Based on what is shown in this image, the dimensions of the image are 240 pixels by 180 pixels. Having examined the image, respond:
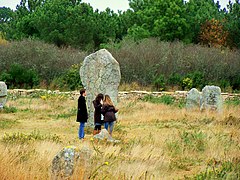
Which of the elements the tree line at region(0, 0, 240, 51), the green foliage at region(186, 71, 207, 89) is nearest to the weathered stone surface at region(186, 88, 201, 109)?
the green foliage at region(186, 71, 207, 89)

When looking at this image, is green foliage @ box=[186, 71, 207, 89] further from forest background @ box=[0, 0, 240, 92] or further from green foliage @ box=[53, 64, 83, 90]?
green foliage @ box=[53, 64, 83, 90]

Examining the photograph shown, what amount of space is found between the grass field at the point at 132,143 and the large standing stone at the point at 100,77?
118 cm

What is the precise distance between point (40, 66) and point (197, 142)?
21232 mm

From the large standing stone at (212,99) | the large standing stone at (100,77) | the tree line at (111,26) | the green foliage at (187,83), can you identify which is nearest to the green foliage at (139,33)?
the tree line at (111,26)

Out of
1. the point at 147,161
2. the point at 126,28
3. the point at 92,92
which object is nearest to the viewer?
the point at 147,161

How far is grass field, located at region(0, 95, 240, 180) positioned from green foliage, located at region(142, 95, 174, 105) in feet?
6.41

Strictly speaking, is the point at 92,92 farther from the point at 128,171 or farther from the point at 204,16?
the point at 204,16

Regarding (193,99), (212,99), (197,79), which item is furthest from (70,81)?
(212,99)

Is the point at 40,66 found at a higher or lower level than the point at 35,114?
higher

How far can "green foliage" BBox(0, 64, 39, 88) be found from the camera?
27.8m

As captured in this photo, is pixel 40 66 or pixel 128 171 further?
pixel 40 66

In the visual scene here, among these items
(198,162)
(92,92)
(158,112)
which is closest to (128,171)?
→ (198,162)

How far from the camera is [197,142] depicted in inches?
430

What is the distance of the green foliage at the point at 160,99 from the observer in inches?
890
